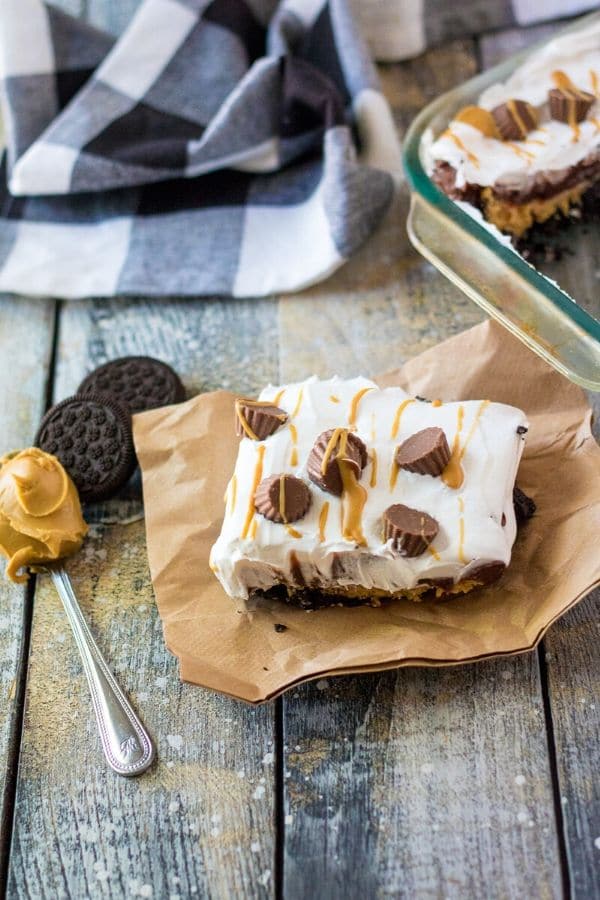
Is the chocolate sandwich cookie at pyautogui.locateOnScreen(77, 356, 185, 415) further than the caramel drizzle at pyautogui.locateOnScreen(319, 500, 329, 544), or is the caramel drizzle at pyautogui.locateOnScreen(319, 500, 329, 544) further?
the chocolate sandwich cookie at pyautogui.locateOnScreen(77, 356, 185, 415)

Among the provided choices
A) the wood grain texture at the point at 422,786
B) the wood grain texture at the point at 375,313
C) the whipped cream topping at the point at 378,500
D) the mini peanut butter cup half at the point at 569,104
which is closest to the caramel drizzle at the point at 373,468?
the whipped cream topping at the point at 378,500

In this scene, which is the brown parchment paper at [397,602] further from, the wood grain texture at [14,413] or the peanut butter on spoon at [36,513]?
the wood grain texture at [14,413]

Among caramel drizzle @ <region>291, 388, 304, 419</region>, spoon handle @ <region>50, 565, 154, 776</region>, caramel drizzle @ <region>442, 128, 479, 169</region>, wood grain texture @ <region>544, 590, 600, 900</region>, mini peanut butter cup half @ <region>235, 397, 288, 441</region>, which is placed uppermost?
caramel drizzle @ <region>442, 128, 479, 169</region>

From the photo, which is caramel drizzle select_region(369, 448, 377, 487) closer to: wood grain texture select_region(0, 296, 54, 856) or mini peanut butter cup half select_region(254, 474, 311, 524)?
mini peanut butter cup half select_region(254, 474, 311, 524)

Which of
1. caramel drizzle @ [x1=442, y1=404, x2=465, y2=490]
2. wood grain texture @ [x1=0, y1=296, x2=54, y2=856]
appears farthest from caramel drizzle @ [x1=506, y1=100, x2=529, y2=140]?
wood grain texture @ [x1=0, y1=296, x2=54, y2=856]

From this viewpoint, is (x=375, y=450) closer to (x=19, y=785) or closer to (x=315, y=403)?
(x=315, y=403)

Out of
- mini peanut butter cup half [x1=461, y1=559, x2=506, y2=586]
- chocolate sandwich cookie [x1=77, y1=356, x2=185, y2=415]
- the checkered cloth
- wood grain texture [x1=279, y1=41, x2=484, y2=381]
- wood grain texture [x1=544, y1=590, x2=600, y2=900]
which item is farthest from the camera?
the checkered cloth
